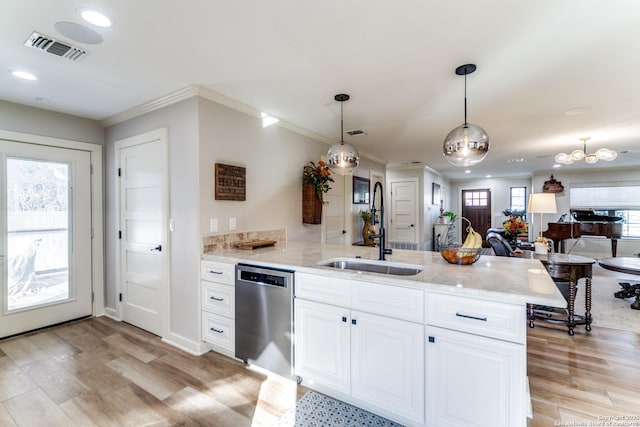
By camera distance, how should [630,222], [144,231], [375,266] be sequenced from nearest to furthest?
[375,266] < [144,231] < [630,222]

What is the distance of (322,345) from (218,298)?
42.3 inches

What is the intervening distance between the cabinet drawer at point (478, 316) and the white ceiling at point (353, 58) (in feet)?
5.18

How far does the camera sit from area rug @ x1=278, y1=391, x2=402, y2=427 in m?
1.85

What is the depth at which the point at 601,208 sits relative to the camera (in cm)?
816

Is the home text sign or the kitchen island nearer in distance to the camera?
the kitchen island

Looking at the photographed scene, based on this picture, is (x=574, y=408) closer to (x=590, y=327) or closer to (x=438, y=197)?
(x=590, y=327)

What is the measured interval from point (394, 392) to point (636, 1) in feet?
8.18

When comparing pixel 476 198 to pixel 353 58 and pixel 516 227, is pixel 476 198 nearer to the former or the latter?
pixel 516 227

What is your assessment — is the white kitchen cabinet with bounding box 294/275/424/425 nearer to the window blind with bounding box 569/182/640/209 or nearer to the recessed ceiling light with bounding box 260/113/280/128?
the recessed ceiling light with bounding box 260/113/280/128

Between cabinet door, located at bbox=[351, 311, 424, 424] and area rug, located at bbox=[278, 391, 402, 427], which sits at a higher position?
cabinet door, located at bbox=[351, 311, 424, 424]

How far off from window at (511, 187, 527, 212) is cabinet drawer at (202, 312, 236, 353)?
10.7 meters

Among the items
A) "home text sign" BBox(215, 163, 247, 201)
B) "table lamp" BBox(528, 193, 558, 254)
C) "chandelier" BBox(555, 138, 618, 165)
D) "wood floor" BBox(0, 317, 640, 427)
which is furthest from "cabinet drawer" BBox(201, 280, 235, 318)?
"chandelier" BBox(555, 138, 618, 165)

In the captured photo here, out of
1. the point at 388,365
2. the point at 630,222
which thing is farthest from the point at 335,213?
the point at 630,222

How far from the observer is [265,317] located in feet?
7.75
